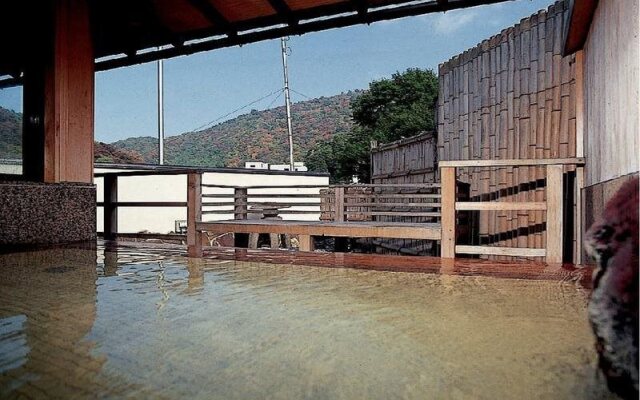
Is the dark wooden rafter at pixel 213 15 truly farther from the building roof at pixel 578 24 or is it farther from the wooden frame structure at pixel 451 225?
the building roof at pixel 578 24

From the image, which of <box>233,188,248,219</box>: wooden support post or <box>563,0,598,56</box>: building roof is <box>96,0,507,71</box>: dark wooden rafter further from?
<box>233,188,248,219</box>: wooden support post

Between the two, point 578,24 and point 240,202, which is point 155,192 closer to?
point 240,202

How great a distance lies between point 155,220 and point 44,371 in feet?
32.8

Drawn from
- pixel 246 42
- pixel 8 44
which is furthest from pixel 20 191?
pixel 246 42

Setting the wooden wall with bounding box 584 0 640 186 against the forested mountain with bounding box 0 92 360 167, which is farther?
the forested mountain with bounding box 0 92 360 167

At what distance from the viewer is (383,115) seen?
2356 centimetres

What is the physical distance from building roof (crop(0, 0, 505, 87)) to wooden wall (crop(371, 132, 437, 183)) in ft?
10.2

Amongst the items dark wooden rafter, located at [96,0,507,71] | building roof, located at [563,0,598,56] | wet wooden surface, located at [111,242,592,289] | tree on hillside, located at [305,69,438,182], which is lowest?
wet wooden surface, located at [111,242,592,289]

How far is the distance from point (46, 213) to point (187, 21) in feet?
6.62

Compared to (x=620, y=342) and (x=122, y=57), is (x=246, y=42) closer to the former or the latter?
(x=122, y=57)

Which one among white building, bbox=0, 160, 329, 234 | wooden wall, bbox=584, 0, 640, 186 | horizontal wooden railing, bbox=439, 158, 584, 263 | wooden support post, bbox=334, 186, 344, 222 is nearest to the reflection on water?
wooden wall, bbox=584, 0, 640, 186

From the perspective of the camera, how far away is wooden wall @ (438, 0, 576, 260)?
13.0 ft

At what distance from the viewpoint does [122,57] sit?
4.82 m

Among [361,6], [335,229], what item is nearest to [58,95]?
[361,6]
